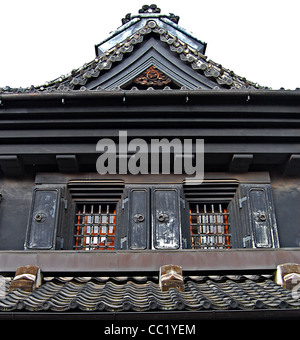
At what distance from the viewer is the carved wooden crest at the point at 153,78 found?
9414 mm

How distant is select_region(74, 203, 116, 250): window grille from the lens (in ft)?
27.5

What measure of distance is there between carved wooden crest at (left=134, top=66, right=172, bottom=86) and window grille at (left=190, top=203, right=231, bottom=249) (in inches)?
114

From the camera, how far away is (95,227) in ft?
28.0

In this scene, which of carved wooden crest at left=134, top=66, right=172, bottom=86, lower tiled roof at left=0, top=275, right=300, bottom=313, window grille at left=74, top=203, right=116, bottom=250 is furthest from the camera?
carved wooden crest at left=134, top=66, right=172, bottom=86

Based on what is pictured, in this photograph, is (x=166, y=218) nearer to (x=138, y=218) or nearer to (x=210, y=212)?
(x=138, y=218)

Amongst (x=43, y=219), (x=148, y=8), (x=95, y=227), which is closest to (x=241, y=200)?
(x=95, y=227)

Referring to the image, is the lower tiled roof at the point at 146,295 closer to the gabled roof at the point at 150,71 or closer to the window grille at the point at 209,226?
the window grille at the point at 209,226

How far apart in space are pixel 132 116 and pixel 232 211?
2905mm

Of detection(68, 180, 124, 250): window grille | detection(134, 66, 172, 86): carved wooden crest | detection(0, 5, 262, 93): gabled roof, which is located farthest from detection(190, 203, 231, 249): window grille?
detection(134, 66, 172, 86): carved wooden crest

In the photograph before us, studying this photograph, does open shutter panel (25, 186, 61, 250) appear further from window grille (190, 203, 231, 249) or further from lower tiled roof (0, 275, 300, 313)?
window grille (190, 203, 231, 249)

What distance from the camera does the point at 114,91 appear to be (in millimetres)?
8344

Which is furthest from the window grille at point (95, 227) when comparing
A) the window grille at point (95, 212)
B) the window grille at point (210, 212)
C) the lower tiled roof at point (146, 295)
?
the window grille at point (210, 212)
